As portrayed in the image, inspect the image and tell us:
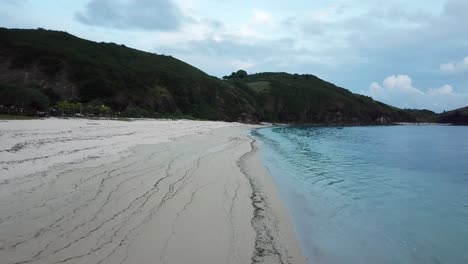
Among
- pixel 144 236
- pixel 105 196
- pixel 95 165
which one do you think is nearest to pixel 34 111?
pixel 95 165

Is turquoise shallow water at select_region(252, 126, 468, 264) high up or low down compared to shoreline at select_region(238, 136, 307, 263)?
down

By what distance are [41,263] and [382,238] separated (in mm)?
6403

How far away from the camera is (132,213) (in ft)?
25.0

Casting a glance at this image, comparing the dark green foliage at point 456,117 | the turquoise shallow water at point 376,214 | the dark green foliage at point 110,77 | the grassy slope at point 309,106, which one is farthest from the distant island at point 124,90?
the turquoise shallow water at point 376,214

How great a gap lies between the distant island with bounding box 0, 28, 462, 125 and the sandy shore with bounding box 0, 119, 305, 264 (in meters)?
32.6

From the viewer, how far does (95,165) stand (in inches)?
497

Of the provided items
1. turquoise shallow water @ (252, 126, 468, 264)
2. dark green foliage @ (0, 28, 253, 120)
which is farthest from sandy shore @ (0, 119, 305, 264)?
dark green foliage @ (0, 28, 253, 120)

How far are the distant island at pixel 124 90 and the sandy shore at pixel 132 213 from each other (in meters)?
32.6

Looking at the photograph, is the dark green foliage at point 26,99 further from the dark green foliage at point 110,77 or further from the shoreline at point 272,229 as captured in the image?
the shoreline at point 272,229

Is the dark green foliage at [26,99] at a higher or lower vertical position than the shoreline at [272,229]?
higher

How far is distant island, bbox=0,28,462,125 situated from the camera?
60.4 metres

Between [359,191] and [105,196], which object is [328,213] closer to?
[359,191]

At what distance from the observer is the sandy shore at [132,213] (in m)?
5.64

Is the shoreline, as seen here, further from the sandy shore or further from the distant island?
the distant island
